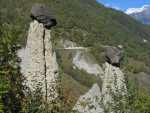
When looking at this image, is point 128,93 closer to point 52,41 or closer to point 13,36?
point 52,41

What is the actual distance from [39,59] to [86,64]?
120143 millimetres

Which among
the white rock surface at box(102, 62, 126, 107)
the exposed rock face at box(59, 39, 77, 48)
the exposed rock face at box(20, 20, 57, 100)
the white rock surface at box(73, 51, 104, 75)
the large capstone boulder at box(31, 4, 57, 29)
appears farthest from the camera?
the exposed rock face at box(59, 39, 77, 48)

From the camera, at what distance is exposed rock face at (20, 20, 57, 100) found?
21.7 metres

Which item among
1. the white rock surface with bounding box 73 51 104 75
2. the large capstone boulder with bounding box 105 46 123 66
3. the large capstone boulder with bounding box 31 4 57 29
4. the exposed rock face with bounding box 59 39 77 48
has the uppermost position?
the large capstone boulder with bounding box 31 4 57 29

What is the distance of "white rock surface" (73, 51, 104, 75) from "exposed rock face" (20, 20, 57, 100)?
11291 cm

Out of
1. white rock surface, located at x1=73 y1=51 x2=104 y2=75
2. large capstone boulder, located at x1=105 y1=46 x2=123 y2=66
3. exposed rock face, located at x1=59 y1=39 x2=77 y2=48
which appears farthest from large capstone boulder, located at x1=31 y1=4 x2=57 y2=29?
exposed rock face, located at x1=59 y1=39 x2=77 y2=48

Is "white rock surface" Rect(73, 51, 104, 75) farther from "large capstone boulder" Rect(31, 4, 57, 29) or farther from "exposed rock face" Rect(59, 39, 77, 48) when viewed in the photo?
"large capstone boulder" Rect(31, 4, 57, 29)

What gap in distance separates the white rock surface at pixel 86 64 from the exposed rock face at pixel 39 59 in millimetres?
112906

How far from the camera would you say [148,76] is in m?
157

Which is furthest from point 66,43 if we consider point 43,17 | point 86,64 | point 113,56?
point 43,17

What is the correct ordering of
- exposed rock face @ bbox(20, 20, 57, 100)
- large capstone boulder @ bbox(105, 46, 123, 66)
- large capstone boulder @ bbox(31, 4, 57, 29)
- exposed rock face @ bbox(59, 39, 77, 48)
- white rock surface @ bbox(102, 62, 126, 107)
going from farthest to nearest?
1. exposed rock face @ bbox(59, 39, 77, 48)
2. large capstone boulder @ bbox(105, 46, 123, 66)
3. white rock surface @ bbox(102, 62, 126, 107)
4. large capstone boulder @ bbox(31, 4, 57, 29)
5. exposed rock face @ bbox(20, 20, 57, 100)

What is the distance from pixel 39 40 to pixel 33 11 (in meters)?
1.35

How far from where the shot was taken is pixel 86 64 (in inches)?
5586

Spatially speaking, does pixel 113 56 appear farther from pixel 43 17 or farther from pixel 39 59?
pixel 43 17
